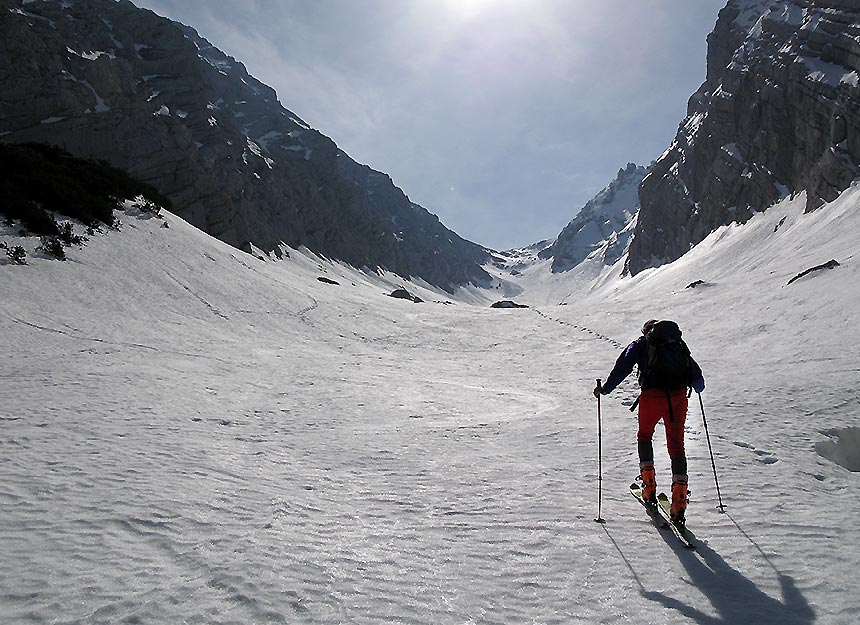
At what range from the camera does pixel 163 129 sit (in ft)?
230

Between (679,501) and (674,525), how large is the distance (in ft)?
0.82

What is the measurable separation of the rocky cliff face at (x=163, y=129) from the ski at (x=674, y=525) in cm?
6826

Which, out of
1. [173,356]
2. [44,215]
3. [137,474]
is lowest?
[137,474]

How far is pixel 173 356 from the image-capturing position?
12.4 m

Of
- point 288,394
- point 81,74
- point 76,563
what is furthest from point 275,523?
point 81,74

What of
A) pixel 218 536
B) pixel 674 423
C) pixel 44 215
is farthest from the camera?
pixel 44 215

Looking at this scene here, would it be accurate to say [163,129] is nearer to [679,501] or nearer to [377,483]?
[377,483]

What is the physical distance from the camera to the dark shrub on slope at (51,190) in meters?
18.3

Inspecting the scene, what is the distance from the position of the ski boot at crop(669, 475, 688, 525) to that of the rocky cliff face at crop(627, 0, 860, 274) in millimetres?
68010

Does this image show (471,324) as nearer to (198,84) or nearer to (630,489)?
(630,489)

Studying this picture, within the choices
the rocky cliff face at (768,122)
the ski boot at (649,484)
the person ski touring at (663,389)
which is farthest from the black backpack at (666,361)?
the rocky cliff face at (768,122)

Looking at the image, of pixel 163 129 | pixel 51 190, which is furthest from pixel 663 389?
pixel 163 129

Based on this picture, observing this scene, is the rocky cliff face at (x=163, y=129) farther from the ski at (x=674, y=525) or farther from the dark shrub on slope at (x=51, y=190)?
the ski at (x=674, y=525)

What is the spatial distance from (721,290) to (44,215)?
3307 centimetres
